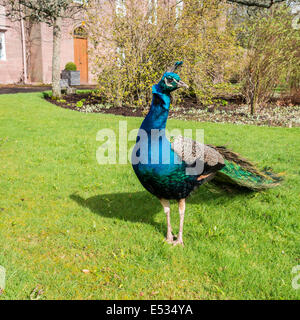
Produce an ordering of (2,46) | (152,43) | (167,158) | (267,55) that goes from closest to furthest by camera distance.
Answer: (167,158), (267,55), (152,43), (2,46)

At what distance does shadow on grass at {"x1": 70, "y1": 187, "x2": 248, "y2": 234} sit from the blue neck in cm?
142

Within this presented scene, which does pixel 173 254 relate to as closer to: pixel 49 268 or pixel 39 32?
pixel 49 268

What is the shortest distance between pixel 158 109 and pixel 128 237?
5.04 ft

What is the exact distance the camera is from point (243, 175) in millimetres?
3949

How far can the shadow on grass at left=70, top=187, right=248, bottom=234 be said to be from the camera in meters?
4.08

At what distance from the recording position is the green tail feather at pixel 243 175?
3.85 m

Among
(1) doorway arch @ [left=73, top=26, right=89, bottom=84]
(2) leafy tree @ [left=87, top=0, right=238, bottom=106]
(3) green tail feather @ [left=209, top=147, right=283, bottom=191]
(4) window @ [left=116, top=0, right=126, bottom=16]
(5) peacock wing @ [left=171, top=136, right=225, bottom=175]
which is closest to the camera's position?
(5) peacock wing @ [left=171, top=136, right=225, bottom=175]

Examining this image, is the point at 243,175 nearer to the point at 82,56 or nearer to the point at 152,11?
the point at 152,11

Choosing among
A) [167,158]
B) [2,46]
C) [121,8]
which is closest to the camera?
[167,158]

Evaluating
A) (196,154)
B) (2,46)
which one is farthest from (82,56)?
(196,154)

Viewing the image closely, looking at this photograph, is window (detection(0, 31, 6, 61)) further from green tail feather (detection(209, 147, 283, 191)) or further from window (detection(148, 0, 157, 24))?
green tail feather (detection(209, 147, 283, 191))

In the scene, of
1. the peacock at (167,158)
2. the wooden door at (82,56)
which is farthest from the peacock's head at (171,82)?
the wooden door at (82,56)

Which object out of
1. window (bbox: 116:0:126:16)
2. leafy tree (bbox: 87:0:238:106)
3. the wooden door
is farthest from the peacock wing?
the wooden door
